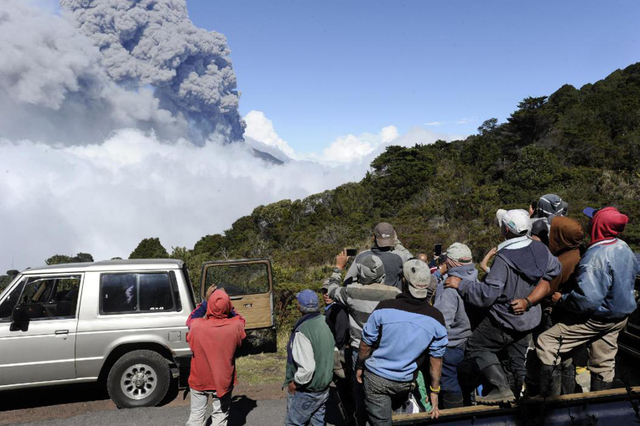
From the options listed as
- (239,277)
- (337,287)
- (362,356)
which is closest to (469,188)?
(239,277)

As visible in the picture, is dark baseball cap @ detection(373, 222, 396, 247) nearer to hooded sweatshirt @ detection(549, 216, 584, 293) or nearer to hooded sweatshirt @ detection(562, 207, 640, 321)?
hooded sweatshirt @ detection(549, 216, 584, 293)

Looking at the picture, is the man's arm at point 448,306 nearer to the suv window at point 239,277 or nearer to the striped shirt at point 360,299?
the striped shirt at point 360,299

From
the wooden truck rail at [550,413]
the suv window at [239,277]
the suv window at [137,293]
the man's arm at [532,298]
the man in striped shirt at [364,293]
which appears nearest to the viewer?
the wooden truck rail at [550,413]

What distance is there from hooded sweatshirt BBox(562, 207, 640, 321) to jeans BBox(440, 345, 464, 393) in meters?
0.93

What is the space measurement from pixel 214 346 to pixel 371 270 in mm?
1599

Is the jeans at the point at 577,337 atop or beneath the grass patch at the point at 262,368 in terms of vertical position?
atop

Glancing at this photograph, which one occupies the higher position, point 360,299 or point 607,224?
point 607,224

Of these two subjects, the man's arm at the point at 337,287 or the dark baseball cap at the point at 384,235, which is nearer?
the man's arm at the point at 337,287

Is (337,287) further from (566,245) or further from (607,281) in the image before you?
(607,281)

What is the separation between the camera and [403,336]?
114 inches

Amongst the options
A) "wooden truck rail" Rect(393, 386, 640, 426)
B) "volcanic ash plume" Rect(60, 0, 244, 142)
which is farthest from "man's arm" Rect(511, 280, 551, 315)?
"volcanic ash plume" Rect(60, 0, 244, 142)

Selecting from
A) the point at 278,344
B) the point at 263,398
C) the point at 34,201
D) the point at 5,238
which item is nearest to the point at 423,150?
the point at 278,344

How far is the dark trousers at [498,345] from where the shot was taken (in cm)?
330

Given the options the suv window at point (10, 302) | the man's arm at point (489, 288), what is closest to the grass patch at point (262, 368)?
the suv window at point (10, 302)
